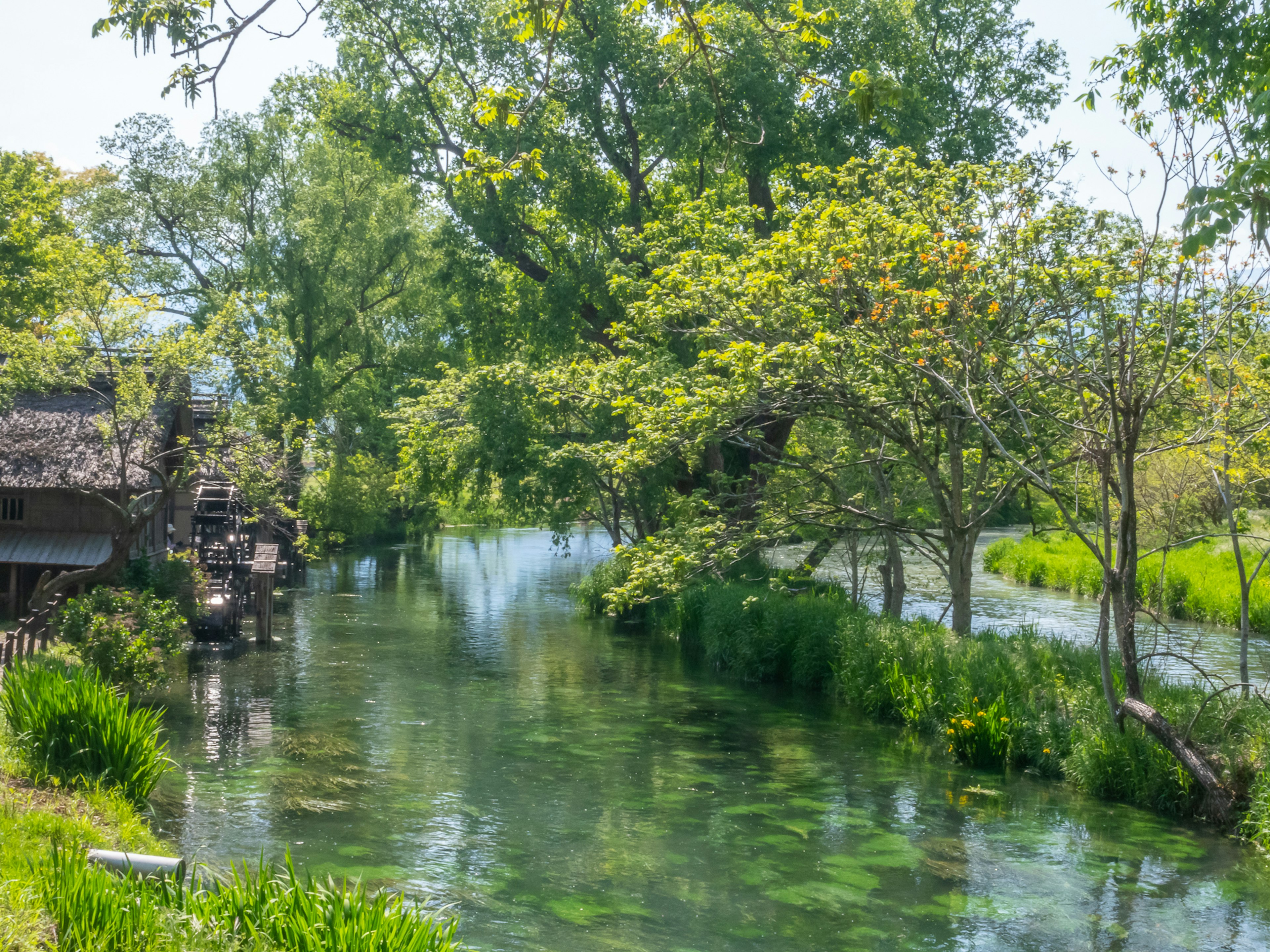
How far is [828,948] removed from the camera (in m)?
8.73

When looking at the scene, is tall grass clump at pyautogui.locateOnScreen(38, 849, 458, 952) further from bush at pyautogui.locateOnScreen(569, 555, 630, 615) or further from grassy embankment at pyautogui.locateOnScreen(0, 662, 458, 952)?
bush at pyautogui.locateOnScreen(569, 555, 630, 615)

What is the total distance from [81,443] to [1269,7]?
20.5 meters

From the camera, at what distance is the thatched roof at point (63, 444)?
20.8 meters

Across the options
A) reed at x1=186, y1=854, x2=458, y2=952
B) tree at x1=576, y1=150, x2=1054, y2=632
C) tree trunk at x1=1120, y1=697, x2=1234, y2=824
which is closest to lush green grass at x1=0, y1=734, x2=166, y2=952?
reed at x1=186, y1=854, x2=458, y2=952

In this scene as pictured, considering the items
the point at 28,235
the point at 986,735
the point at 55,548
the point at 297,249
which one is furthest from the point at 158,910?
the point at 297,249

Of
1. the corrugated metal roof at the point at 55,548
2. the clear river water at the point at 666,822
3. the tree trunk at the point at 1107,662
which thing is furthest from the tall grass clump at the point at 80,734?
the corrugated metal roof at the point at 55,548

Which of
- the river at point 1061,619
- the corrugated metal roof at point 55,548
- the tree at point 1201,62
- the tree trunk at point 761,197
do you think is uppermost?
the tree trunk at point 761,197

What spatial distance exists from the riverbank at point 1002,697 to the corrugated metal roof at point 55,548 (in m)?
12.5

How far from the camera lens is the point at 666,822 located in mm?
12008

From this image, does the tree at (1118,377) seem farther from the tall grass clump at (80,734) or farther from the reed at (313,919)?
the tall grass clump at (80,734)

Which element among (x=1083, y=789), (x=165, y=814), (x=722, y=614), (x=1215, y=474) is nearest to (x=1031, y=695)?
(x=1083, y=789)

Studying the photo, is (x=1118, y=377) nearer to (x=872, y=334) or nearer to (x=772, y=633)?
(x=872, y=334)

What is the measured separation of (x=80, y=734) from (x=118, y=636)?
682cm

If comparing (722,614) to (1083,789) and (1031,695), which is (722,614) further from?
(1083,789)
